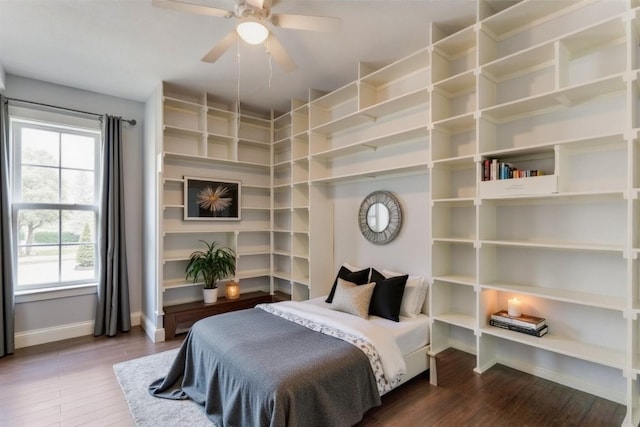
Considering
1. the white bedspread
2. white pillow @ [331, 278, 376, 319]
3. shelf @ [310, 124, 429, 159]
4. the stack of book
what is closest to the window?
shelf @ [310, 124, 429, 159]

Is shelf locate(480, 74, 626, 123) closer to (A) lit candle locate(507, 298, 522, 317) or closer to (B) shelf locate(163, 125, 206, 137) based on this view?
(A) lit candle locate(507, 298, 522, 317)

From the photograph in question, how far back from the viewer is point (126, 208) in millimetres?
4023

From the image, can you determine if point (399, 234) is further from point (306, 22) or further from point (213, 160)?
point (213, 160)

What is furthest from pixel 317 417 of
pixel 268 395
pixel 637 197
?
pixel 637 197

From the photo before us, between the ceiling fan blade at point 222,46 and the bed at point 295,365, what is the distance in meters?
2.05

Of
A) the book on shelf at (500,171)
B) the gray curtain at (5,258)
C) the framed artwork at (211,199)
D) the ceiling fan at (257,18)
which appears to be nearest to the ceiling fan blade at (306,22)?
the ceiling fan at (257,18)

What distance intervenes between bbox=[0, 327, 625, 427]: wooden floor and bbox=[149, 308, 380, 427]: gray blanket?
1.11 ft

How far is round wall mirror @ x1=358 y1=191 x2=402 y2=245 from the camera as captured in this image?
322cm

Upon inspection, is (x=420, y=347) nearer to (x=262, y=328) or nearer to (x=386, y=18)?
(x=262, y=328)

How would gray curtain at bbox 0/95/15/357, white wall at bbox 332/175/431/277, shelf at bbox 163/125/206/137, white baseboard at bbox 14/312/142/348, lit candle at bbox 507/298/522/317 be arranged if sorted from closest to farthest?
lit candle at bbox 507/298/522/317 → white wall at bbox 332/175/431/277 → gray curtain at bbox 0/95/15/357 → white baseboard at bbox 14/312/142/348 → shelf at bbox 163/125/206/137

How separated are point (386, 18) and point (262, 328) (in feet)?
8.46

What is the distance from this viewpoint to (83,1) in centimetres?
223

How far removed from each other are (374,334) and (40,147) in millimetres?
4090

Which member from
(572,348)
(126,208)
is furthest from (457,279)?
(126,208)
